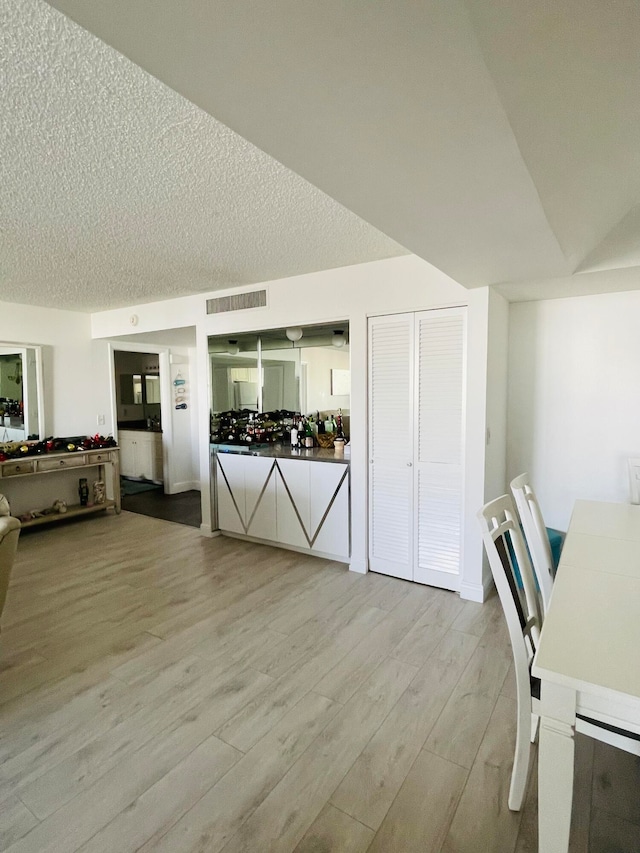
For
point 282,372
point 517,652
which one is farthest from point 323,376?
point 517,652

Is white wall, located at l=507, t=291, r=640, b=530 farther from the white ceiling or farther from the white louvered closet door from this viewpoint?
the white ceiling

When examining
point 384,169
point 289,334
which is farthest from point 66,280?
point 384,169

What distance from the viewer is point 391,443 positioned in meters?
3.28

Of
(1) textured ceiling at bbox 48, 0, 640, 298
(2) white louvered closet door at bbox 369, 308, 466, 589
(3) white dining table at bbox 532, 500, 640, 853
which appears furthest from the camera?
(2) white louvered closet door at bbox 369, 308, 466, 589

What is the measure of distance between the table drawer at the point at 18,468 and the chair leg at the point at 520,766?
185 inches

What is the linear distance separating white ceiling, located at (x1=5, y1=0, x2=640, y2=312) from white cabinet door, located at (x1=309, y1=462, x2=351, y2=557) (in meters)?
1.96

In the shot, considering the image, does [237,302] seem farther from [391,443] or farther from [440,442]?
[440,442]

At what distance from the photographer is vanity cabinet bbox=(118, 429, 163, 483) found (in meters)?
6.54

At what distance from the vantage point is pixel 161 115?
1.49m

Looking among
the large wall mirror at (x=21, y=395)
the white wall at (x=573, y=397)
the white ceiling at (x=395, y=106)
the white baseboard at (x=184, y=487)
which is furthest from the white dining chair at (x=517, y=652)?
the white baseboard at (x=184, y=487)

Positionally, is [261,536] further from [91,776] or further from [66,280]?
[66,280]

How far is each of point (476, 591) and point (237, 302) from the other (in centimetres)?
309

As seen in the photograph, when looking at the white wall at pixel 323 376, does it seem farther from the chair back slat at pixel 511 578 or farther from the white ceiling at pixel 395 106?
the chair back slat at pixel 511 578

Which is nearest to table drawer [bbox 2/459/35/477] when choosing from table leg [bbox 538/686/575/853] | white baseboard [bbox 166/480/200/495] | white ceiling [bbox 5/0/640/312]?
white baseboard [bbox 166/480/200/495]
